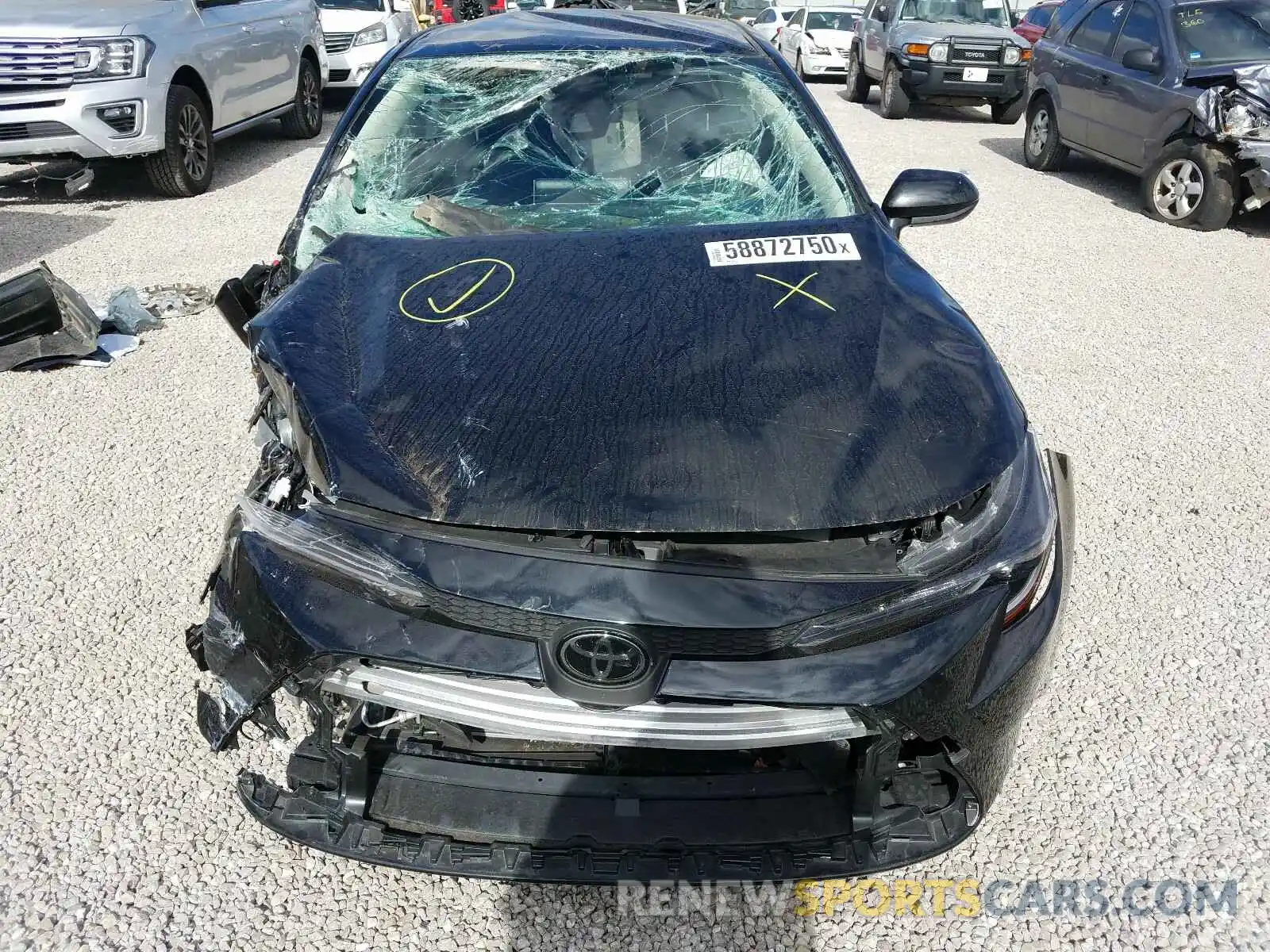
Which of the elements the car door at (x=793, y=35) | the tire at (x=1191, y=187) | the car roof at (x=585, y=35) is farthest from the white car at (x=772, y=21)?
the car roof at (x=585, y=35)

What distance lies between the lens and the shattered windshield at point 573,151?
2.95m

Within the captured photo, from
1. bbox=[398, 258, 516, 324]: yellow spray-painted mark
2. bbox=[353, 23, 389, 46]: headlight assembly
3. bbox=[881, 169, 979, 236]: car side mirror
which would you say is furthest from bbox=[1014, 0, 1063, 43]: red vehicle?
bbox=[398, 258, 516, 324]: yellow spray-painted mark

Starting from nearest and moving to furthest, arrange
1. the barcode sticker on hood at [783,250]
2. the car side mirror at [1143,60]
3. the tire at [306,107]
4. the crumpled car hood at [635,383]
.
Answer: the crumpled car hood at [635,383] → the barcode sticker on hood at [783,250] → the car side mirror at [1143,60] → the tire at [306,107]

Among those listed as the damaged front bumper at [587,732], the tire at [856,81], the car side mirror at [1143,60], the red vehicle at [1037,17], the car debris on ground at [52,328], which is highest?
the damaged front bumper at [587,732]

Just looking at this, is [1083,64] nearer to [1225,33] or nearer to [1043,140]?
[1043,140]

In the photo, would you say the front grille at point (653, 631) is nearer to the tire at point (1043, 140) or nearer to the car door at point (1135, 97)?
the car door at point (1135, 97)

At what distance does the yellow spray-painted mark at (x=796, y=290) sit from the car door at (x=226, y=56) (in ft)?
22.1

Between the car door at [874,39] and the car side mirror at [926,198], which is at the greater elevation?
the car side mirror at [926,198]

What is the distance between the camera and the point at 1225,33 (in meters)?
7.44

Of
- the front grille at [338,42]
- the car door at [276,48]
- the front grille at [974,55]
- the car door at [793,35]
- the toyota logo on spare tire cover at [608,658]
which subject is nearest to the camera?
the toyota logo on spare tire cover at [608,658]

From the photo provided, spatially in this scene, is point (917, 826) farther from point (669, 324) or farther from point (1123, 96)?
point (1123, 96)

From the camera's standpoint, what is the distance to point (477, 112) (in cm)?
323

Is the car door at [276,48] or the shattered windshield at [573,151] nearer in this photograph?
the shattered windshield at [573,151]

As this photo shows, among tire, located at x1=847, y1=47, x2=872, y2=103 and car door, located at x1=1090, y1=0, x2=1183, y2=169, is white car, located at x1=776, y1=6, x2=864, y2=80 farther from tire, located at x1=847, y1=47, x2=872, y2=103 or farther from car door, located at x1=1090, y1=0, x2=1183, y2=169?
car door, located at x1=1090, y1=0, x2=1183, y2=169
